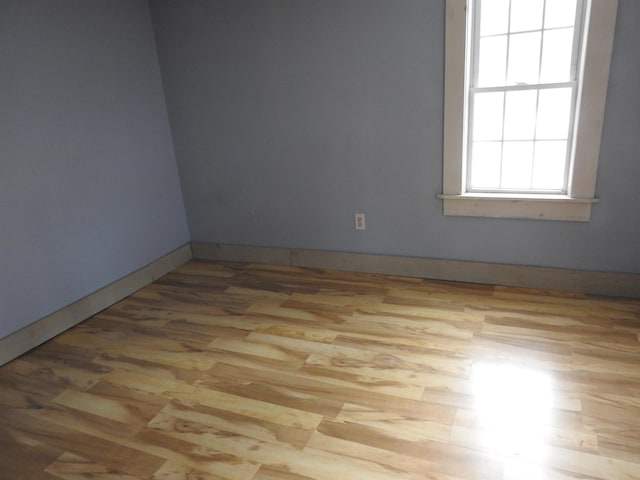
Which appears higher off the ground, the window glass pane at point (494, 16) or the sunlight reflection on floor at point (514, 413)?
the window glass pane at point (494, 16)

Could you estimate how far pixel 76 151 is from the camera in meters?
2.85

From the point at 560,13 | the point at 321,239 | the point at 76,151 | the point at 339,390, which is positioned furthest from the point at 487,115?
the point at 76,151

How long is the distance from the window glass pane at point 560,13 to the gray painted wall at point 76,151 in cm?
269

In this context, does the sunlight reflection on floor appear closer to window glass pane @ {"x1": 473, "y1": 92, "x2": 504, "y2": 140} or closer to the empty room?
the empty room

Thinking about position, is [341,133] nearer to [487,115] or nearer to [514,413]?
[487,115]

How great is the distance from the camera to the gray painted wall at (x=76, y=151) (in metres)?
2.50

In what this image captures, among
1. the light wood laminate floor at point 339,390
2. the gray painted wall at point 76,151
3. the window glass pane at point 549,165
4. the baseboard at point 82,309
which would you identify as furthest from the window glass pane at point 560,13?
the baseboard at point 82,309

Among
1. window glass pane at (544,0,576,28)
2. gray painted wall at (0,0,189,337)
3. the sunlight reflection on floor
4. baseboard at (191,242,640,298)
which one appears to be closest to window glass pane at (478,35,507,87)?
window glass pane at (544,0,576,28)

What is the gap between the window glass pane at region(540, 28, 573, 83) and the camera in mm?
2516

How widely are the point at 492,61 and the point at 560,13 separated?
1.33 feet

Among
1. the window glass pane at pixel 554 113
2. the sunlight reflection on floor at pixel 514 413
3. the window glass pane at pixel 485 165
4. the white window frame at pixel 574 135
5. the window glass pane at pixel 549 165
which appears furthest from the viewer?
the window glass pane at pixel 485 165

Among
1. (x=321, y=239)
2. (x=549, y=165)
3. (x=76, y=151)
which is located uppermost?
(x=76, y=151)

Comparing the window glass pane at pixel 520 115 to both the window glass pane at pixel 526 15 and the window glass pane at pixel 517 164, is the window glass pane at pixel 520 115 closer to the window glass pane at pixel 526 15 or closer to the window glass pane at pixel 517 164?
the window glass pane at pixel 517 164

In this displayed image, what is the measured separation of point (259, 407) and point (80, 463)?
0.73m
